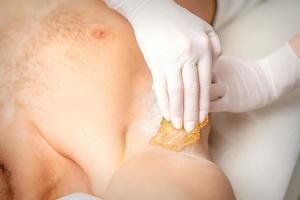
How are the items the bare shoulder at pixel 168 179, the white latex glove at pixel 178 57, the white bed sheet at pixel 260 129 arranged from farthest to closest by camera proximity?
1. the white bed sheet at pixel 260 129
2. the white latex glove at pixel 178 57
3. the bare shoulder at pixel 168 179

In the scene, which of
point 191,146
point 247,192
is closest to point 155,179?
point 191,146

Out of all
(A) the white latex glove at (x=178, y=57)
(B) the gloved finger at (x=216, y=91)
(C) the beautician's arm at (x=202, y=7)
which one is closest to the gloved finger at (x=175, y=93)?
(A) the white latex glove at (x=178, y=57)

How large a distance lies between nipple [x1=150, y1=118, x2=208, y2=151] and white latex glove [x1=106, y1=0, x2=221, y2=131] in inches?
0.4

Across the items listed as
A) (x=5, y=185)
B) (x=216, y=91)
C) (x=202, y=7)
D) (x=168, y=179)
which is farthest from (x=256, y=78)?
(x=5, y=185)

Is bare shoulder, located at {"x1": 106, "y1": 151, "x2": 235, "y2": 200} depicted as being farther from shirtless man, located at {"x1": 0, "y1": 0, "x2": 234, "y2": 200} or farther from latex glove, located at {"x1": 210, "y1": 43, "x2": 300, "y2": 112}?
latex glove, located at {"x1": 210, "y1": 43, "x2": 300, "y2": 112}

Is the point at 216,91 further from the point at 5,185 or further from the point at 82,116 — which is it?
the point at 5,185

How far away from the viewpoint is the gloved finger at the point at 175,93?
911mm

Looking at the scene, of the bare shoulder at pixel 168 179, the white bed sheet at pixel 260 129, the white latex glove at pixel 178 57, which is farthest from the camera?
the white bed sheet at pixel 260 129

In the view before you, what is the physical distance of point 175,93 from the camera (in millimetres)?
912

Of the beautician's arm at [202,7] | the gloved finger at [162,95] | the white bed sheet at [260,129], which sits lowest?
the white bed sheet at [260,129]

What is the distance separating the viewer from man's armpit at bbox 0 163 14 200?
828 mm

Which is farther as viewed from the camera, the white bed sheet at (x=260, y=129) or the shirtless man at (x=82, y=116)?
the white bed sheet at (x=260, y=129)

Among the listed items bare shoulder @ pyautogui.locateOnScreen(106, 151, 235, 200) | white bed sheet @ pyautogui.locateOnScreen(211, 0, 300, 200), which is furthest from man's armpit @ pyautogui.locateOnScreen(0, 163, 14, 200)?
white bed sheet @ pyautogui.locateOnScreen(211, 0, 300, 200)

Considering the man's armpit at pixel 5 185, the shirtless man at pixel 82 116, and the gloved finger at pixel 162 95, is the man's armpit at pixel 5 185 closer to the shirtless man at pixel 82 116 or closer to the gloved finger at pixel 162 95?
the shirtless man at pixel 82 116
